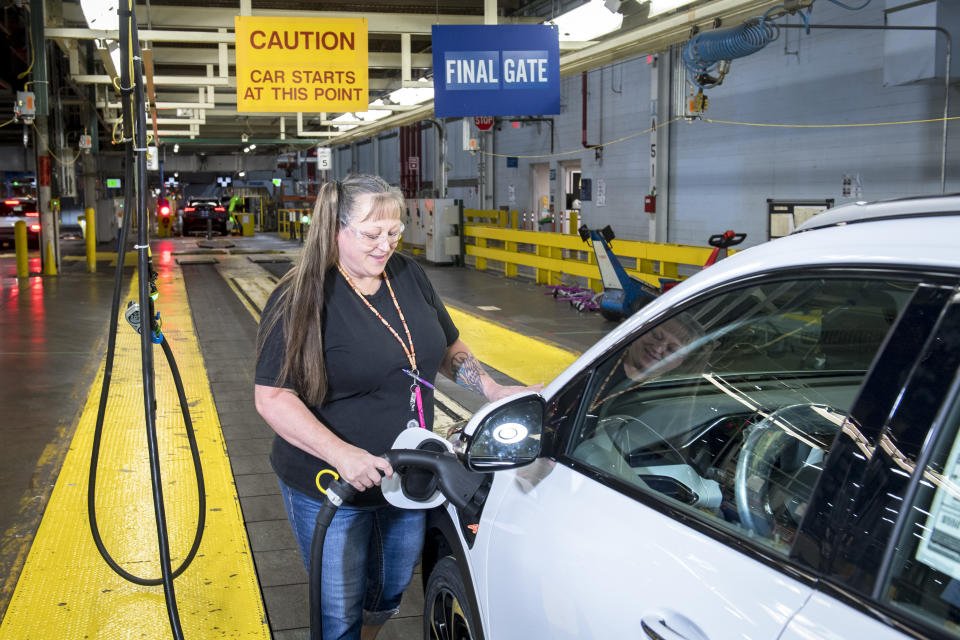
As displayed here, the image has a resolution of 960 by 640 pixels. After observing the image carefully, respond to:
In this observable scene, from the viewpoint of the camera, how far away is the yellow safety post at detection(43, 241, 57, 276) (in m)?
17.3

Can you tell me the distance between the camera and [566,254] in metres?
20.9

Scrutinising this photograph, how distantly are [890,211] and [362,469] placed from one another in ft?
4.41

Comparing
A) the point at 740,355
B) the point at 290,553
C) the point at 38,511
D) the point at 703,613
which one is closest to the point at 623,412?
the point at 740,355

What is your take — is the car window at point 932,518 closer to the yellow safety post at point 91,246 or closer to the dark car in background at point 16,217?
the yellow safety post at point 91,246

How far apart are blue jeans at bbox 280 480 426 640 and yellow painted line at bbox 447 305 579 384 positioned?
15.6 feet

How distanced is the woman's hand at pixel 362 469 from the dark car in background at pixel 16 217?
25.4m

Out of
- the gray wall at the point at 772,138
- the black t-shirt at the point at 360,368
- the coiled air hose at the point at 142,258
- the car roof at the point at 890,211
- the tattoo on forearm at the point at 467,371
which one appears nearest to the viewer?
the car roof at the point at 890,211

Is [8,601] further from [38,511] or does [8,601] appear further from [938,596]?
Result: [938,596]

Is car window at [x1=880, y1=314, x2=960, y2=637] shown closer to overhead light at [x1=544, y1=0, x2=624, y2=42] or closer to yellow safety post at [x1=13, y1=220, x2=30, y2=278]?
overhead light at [x1=544, y1=0, x2=624, y2=42]

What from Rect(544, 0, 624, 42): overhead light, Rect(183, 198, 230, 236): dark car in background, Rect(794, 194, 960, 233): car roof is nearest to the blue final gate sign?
Rect(544, 0, 624, 42): overhead light

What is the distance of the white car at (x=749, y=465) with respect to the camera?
120 centimetres

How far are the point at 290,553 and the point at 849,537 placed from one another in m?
3.39

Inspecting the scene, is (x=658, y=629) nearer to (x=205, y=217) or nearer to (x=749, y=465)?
(x=749, y=465)

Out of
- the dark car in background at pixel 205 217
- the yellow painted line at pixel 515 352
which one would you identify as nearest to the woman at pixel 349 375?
the yellow painted line at pixel 515 352
